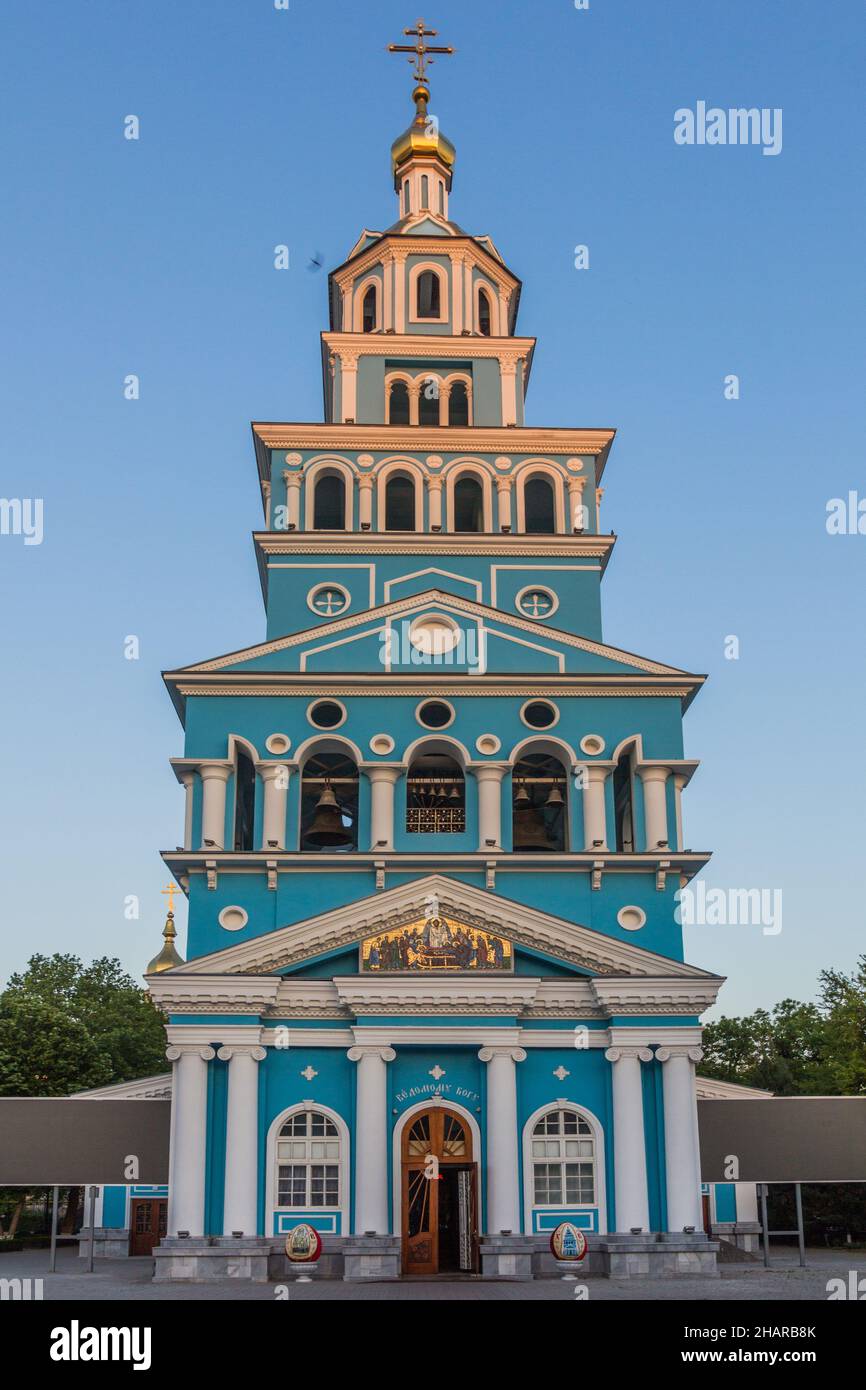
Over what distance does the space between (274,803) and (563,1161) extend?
9066mm

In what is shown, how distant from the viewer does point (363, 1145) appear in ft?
88.9

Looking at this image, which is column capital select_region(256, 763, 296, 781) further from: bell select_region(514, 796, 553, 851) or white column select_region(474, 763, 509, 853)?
bell select_region(514, 796, 553, 851)

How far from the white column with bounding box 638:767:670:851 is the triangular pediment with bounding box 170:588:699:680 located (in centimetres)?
217

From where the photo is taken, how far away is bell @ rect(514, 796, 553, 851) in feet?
107

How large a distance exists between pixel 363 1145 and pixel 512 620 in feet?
39.0

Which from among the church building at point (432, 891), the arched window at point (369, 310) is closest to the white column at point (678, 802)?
the church building at point (432, 891)

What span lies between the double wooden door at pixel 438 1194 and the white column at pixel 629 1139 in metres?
2.66

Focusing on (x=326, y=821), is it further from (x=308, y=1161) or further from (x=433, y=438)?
(x=433, y=438)

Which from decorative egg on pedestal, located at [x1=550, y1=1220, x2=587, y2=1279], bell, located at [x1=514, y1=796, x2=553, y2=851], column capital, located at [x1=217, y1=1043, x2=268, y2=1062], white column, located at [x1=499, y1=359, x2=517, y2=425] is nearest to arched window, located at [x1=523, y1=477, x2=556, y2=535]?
white column, located at [x1=499, y1=359, x2=517, y2=425]

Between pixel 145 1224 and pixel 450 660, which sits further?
pixel 145 1224

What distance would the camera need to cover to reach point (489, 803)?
31094mm

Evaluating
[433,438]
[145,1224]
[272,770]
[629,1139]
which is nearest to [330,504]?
[433,438]

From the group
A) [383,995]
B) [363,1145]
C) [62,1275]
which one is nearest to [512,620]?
[383,995]
